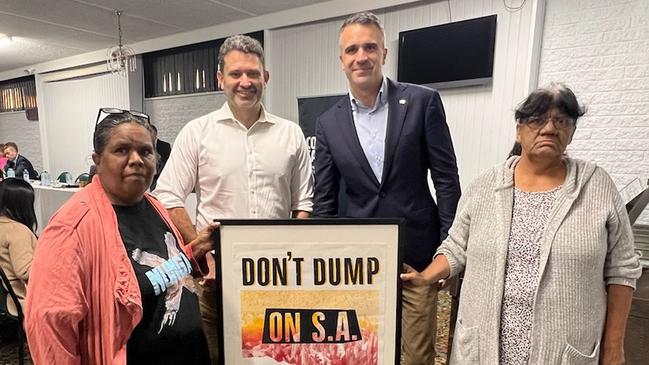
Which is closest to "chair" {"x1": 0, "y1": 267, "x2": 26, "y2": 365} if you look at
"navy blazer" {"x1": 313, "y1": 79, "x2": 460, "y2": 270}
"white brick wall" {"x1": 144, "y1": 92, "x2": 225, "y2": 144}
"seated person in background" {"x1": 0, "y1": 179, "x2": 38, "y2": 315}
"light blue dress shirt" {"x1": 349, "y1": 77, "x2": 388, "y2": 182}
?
"seated person in background" {"x1": 0, "y1": 179, "x2": 38, "y2": 315}

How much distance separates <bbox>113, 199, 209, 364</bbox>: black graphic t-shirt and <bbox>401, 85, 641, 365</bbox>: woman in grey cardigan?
66 cm

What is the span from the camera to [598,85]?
9.84 ft

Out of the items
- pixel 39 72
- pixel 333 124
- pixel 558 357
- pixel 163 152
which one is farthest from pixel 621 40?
pixel 39 72

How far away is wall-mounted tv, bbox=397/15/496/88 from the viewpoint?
342 cm

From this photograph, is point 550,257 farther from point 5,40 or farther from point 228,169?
point 5,40

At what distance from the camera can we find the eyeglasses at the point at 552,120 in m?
1.05

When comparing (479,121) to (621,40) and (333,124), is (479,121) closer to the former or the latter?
(621,40)

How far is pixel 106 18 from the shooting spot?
4922 mm

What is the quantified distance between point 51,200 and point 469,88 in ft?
18.6

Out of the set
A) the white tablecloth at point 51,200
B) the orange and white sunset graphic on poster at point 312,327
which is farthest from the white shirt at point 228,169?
the white tablecloth at point 51,200

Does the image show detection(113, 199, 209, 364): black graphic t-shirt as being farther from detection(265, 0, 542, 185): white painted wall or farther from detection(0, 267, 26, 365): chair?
detection(265, 0, 542, 185): white painted wall

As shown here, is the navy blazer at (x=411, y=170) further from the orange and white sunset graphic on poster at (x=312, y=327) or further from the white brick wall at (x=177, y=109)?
the white brick wall at (x=177, y=109)

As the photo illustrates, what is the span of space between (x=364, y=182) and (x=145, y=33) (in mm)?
5461

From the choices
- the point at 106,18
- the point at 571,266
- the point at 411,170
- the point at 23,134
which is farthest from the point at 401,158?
the point at 23,134
